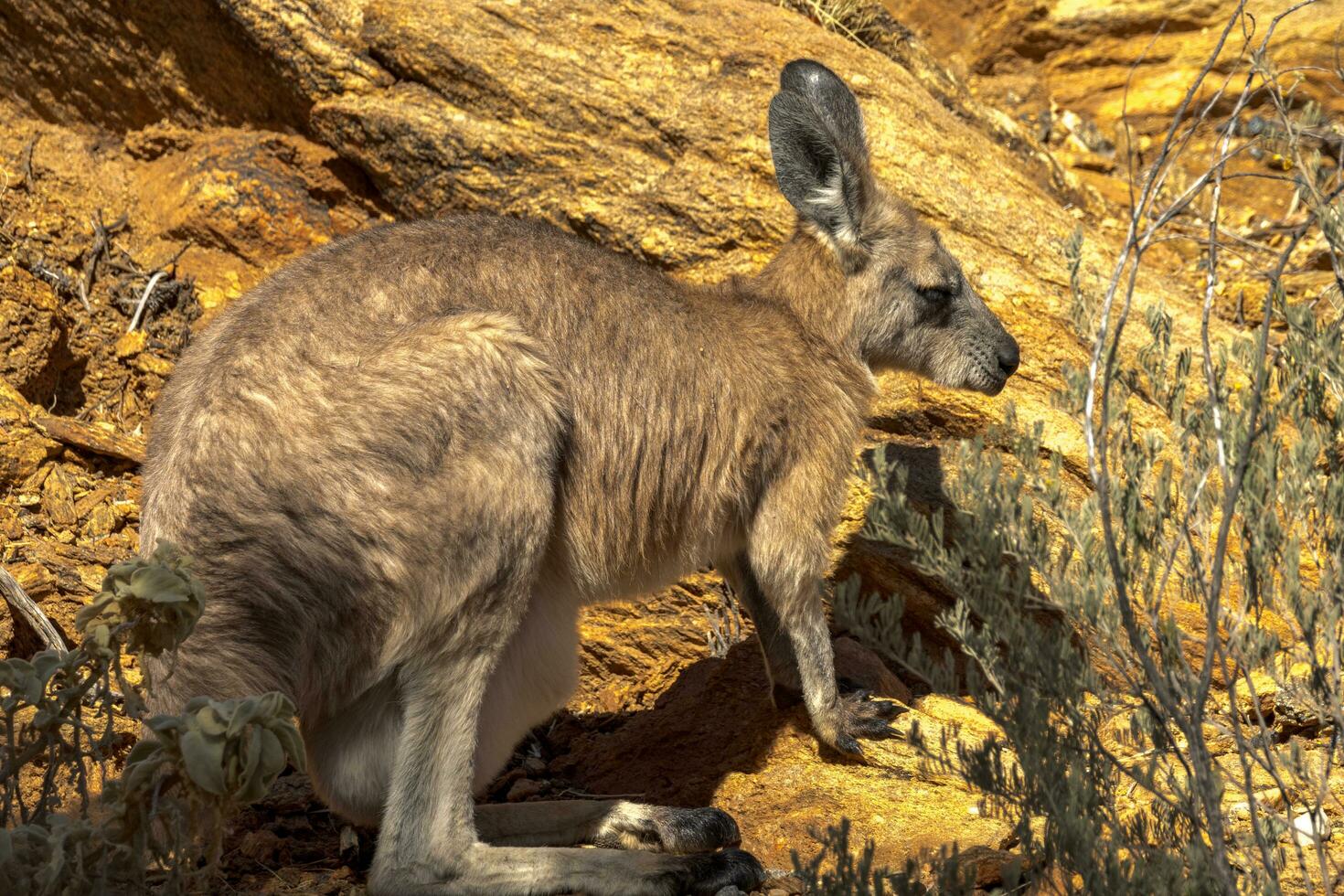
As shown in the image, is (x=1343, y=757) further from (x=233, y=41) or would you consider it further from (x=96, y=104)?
(x=96, y=104)

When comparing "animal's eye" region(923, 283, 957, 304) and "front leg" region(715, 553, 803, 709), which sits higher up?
"animal's eye" region(923, 283, 957, 304)

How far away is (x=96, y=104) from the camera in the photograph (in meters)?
7.24

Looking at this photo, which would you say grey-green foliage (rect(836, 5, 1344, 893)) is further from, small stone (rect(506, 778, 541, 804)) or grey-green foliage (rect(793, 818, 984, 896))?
small stone (rect(506, 778, 541, 804))

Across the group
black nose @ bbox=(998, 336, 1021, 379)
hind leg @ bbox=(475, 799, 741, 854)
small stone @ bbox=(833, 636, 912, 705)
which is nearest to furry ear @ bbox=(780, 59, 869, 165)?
black nose @ bbox=(998, 336, 1021, 379)

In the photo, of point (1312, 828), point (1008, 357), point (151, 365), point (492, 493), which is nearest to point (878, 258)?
point (1008, 357)

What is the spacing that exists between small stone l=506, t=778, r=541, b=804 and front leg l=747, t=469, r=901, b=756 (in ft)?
3.75

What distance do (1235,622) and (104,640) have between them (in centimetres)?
287

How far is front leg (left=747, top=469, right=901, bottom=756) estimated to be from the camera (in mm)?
5008

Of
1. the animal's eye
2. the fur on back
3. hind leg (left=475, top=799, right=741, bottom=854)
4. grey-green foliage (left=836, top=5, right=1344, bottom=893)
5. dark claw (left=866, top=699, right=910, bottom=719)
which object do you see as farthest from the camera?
the animal's eye

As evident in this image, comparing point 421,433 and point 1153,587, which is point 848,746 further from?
point 421,433

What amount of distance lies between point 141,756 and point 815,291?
349 centimetres

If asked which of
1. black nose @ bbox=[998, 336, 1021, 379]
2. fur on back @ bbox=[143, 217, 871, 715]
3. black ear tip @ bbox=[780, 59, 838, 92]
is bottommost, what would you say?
fur on back @ bbox=[143, 217, 871, 715]

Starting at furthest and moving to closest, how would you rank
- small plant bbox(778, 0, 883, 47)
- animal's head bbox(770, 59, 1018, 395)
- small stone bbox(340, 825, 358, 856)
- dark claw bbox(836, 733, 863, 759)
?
small plant bbox(778, 0, 883, 47), animal's head bbox(770, 59, 1018, 395), dark claw bbox(836, 733, 863, 759), small stone bbox(340, 825, 358, 856)

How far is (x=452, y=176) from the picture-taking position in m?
6.89
